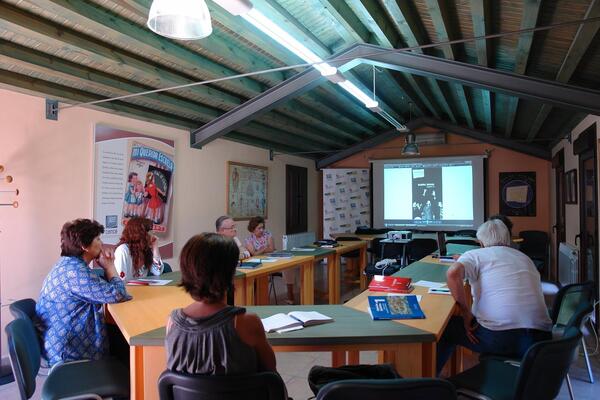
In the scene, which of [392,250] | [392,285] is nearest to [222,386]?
[392,285]

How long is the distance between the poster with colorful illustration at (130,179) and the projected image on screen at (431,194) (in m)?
4.98

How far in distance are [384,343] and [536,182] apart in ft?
26.3

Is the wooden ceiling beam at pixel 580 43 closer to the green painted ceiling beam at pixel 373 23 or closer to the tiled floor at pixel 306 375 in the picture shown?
the green painted ceiling beam at pixel 373 23

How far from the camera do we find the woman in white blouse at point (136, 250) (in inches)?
138

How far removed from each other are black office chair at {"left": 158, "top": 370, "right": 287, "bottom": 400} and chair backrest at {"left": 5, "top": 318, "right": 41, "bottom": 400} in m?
0.89

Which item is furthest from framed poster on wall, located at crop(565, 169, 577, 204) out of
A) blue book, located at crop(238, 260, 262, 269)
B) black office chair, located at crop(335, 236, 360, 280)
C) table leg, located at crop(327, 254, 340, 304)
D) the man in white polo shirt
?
blue book, located at crop(238, 260, 262, 269)

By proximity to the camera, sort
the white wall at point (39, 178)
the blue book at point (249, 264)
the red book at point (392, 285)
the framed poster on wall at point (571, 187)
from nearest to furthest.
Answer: the red book at point (392, 285)
the white wall at point (39, 178)
the blue book at point (249, 264)
the framed poster on wall at point (571, 187)

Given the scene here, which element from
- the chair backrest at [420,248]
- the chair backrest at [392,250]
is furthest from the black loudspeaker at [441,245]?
the chair backrest at [392,250]

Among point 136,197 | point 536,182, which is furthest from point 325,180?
point 136,197

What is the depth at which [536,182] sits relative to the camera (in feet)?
28.2

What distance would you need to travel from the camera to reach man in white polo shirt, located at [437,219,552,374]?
7.77 feet

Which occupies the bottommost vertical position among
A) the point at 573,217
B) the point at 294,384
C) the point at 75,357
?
the point at 294,384

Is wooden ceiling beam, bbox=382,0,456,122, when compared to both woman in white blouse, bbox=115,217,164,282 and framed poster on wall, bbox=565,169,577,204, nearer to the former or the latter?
framed poster on wall, bbox=565,169,577,204

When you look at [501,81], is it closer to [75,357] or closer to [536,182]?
[75,357]
